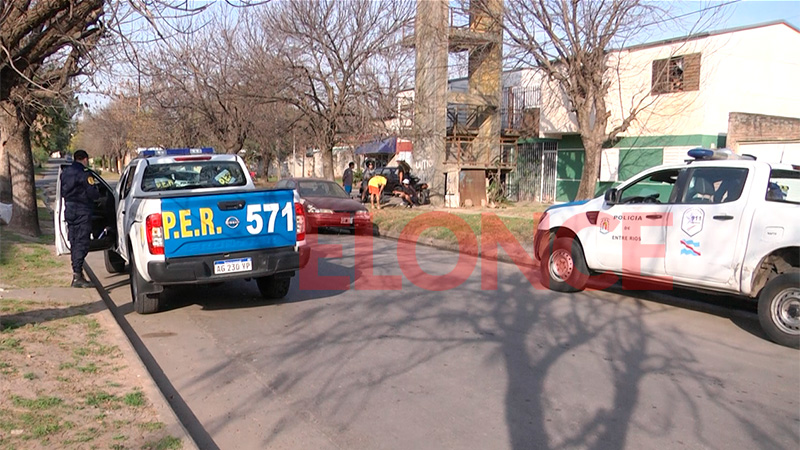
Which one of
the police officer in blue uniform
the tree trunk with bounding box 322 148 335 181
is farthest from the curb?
the tree trunk with bounding box 322 148 335 181

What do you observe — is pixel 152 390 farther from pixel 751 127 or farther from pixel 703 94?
pixel 751 127

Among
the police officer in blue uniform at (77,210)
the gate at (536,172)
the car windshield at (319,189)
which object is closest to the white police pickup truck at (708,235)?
the police officer in blue uniform at (77,210)

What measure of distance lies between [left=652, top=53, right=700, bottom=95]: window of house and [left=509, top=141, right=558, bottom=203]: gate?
5.68 metres

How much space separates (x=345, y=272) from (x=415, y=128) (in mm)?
12721

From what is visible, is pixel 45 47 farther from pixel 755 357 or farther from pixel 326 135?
pixel 326 135

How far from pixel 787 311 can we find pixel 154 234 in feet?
22.7

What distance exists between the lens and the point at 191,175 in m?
9.49

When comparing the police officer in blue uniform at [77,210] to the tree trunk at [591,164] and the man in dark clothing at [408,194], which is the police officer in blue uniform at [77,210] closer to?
the tree trunk at [591,164]

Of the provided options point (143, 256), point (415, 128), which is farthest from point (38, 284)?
point (415, 128)

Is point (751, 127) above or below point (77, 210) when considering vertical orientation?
above

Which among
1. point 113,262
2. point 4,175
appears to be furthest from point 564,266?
point 4,175

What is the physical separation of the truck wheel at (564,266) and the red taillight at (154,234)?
5.51 m

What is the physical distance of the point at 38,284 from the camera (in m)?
8.84

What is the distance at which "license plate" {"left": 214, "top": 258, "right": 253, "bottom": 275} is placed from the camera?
7422 mm
